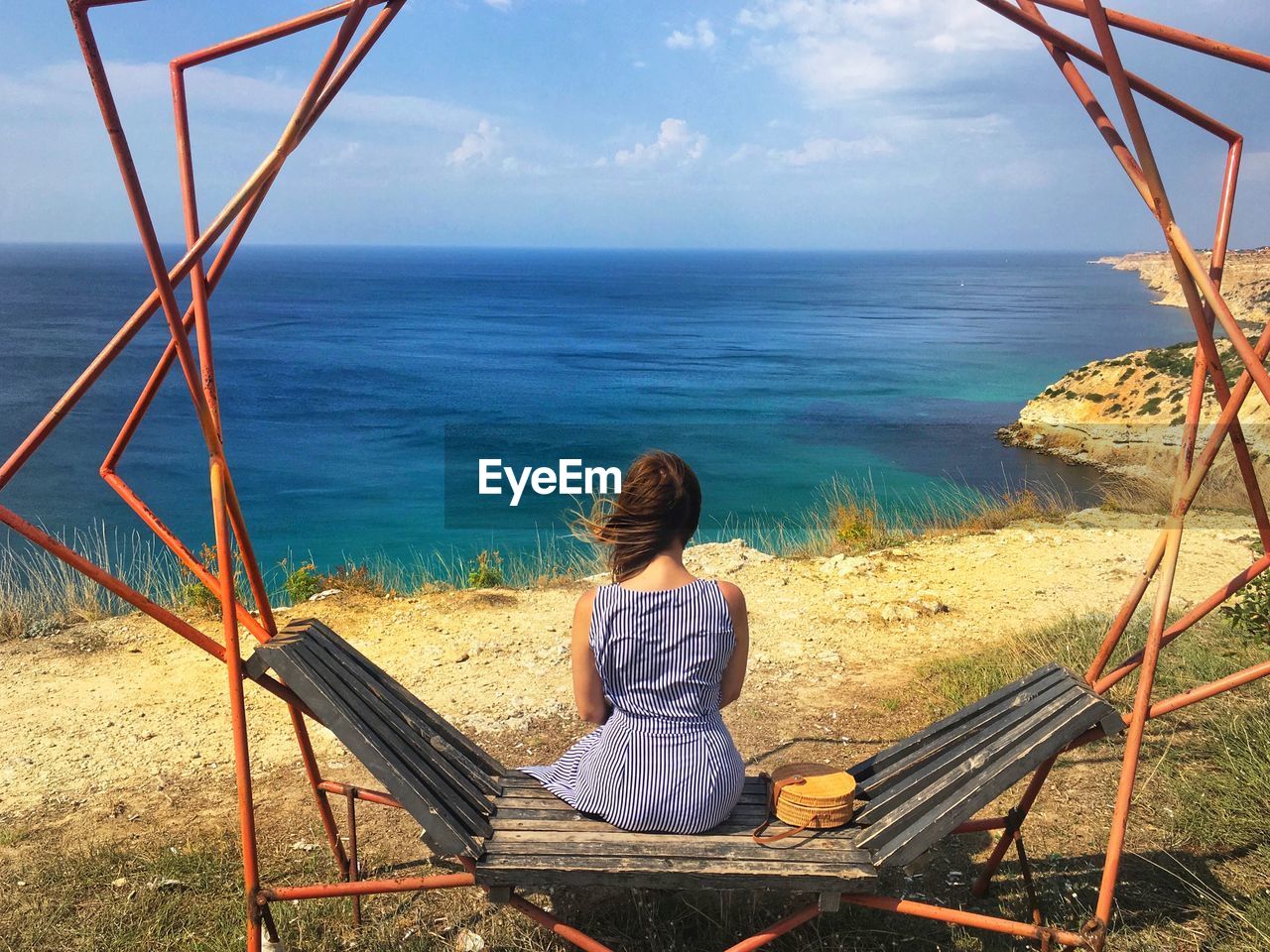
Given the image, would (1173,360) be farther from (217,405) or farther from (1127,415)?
(217,405)

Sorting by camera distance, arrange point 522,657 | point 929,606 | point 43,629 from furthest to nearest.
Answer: point 929,606 → point 43,629 → point 522,657

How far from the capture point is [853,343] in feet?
209

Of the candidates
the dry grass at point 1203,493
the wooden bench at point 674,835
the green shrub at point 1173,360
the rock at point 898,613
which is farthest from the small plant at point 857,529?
the green shrub at point 1173,360

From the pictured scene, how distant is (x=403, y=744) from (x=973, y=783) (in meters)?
1.57

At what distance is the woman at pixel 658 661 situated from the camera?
2750 mm

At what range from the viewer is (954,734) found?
310 centimetres

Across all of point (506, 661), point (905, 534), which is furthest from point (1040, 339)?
point (506, 661)

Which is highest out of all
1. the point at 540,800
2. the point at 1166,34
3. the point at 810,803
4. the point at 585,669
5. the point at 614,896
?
the point at 1166,34

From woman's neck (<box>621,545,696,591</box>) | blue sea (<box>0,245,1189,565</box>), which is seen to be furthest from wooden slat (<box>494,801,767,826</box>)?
blue sea (<box>0,245,1189,565</box>)

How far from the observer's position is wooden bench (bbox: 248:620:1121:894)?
8.34 feet

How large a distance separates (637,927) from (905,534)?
6.33 m

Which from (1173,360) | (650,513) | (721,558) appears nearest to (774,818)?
(650,513)

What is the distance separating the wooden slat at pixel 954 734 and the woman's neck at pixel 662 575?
2.97ft

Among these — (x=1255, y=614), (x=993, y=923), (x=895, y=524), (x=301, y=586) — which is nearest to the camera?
(x=993, y=923)
